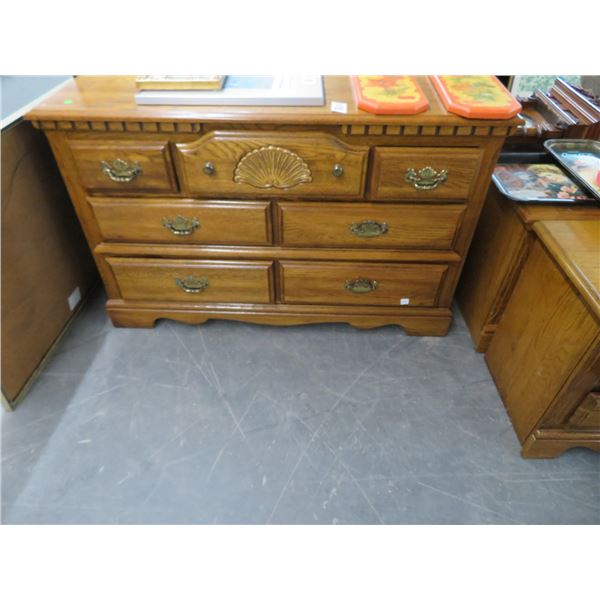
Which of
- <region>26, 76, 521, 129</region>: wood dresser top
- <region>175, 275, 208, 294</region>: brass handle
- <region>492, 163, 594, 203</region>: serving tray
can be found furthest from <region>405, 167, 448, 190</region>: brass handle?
<region>175, 275, 208, 294</region>: brass handle

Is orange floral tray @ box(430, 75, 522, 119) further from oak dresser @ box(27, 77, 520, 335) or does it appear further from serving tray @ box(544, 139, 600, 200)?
serving tray @ box(544, 139, 600, 200)

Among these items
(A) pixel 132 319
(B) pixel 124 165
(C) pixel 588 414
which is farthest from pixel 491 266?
(A) pixel 132 319

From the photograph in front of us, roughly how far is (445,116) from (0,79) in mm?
1342

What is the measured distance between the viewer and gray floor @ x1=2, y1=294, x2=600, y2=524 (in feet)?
3.86

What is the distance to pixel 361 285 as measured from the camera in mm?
1493

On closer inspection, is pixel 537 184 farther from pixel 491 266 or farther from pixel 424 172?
pixel 424 172

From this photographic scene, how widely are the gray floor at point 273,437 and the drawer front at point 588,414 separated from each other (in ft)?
0.52

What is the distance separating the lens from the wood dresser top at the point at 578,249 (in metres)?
0.99

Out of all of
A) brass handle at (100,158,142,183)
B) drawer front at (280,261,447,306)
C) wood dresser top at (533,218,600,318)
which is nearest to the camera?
wood dresser top at (533,218,600,318)

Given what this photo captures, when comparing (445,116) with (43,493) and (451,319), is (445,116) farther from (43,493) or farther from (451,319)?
(43,493)

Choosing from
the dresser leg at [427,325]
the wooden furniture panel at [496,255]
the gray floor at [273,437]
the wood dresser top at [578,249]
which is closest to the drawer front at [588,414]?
the gray floor at [273,437]

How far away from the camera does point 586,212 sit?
1227 millimetres

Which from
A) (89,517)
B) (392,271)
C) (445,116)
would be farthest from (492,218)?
(89,517)

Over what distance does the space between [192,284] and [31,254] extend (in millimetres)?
521
